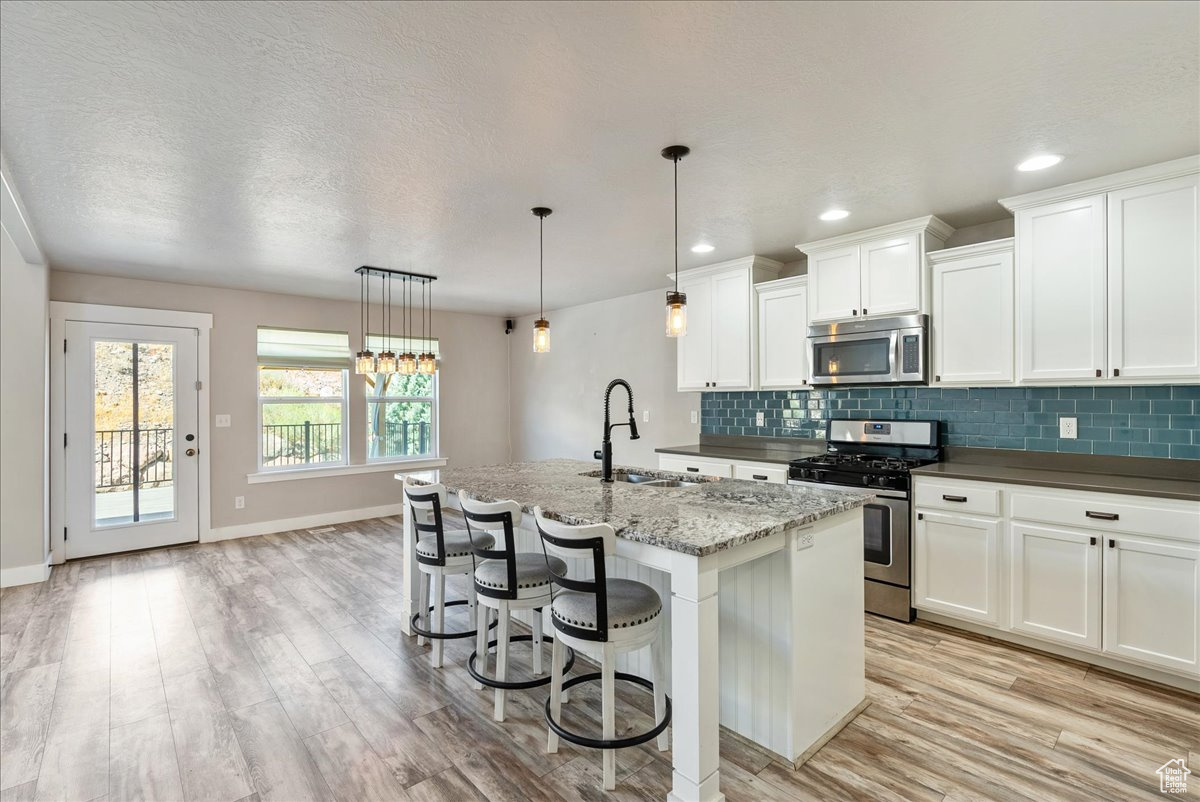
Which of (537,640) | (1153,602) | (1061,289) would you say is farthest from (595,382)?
(1153,602)

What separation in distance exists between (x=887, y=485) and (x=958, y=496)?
1.17ft

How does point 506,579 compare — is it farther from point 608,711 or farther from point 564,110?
point 564,110

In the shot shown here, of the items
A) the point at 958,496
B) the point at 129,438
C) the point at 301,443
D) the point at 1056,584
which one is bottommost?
the point at 1056,584

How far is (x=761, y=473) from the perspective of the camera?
3.96 m

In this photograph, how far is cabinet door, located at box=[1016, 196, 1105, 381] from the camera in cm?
281

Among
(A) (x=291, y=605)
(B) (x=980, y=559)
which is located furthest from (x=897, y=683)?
Result: (A) (x=291, y=605)

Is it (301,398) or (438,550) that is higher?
(301,398)

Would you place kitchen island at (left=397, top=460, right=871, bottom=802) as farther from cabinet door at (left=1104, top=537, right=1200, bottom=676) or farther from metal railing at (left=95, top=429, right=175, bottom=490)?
metal railing at (left=95, top=429, right=175, bottom=490)

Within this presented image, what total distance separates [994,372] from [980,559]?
104cm

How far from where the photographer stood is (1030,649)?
2965mm

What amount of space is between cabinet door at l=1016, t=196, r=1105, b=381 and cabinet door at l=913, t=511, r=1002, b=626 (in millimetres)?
894

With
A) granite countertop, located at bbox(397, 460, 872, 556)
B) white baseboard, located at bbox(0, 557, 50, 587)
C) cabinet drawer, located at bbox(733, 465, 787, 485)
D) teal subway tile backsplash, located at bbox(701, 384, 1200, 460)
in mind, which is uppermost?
teal subway tile backsplash, located at bbox(701, 384, 1200, 460)

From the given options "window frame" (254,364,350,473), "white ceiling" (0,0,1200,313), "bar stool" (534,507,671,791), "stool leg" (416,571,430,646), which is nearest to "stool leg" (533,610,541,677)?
"bar stool" (534,507,671,791)

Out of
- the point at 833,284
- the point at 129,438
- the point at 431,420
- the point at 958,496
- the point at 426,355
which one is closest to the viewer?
the point at 958,496
